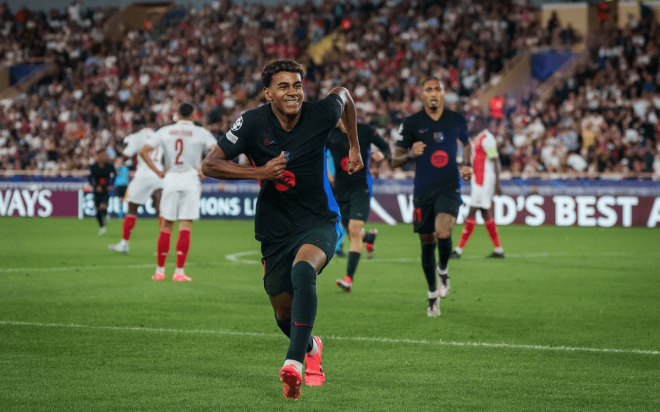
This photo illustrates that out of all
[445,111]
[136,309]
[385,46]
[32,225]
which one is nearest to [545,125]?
[385,46]

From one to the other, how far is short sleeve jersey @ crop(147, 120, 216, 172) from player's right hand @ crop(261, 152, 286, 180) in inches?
265

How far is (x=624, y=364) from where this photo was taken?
670cm

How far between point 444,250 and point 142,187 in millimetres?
7730

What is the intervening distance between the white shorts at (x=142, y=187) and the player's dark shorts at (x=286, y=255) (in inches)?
405

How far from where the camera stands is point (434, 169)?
31.8 feet

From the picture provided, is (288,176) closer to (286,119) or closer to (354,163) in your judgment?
(286,119)

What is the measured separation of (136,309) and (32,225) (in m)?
15.4

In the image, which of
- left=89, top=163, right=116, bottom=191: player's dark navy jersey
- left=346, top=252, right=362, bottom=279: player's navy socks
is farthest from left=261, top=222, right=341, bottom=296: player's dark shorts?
left=89, top=163, right=116, bottom=191: player's dark navy jersey

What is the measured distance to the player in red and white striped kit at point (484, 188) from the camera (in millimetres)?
15891

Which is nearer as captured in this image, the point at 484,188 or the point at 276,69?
the point at 276,69

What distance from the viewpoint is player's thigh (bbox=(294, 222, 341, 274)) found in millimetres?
5668

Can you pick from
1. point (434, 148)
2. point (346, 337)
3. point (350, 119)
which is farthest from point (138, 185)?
point (350, 119)

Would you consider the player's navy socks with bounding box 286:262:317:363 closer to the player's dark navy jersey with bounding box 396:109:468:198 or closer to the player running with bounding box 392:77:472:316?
the player running with bounding box 392:77:472:316

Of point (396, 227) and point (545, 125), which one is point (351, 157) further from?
point (545, 125)
